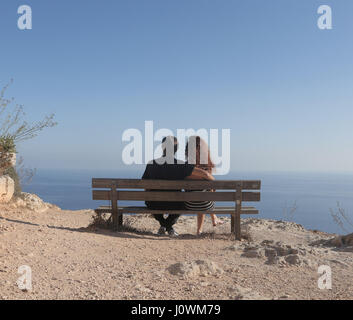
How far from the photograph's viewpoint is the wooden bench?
704 centimetres

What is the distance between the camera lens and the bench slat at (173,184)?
7.03 metres

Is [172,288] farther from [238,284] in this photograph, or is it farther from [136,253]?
[136,253]

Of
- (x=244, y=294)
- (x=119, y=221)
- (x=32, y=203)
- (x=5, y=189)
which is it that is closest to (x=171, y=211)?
(x=119, y=221)

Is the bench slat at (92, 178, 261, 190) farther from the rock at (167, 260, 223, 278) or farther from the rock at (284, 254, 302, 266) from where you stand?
the rock at (167, 260, 223, 278)

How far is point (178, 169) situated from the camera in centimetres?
715

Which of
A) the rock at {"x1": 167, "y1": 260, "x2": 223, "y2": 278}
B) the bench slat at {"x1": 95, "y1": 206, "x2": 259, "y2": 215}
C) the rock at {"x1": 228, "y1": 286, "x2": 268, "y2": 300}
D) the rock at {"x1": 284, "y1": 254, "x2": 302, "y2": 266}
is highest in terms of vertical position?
the bench slat at {"x1": 95, "y1": 206, "x2": 259, "y2": 215}

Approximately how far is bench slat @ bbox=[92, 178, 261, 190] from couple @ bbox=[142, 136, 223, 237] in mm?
181

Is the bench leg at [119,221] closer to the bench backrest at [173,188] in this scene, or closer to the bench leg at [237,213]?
the bench backrest at [173,188]

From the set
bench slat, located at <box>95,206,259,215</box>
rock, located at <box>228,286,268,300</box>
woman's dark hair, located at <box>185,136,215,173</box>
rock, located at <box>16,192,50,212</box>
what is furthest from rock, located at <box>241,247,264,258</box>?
rock, located at <box>16,192,50,212</box>

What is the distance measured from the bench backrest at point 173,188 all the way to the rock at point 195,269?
2647 mm

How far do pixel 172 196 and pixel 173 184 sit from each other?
0.25 meters

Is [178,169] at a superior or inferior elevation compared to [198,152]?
inferior

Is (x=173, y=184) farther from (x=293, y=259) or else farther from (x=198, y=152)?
(x=293, y=259)
